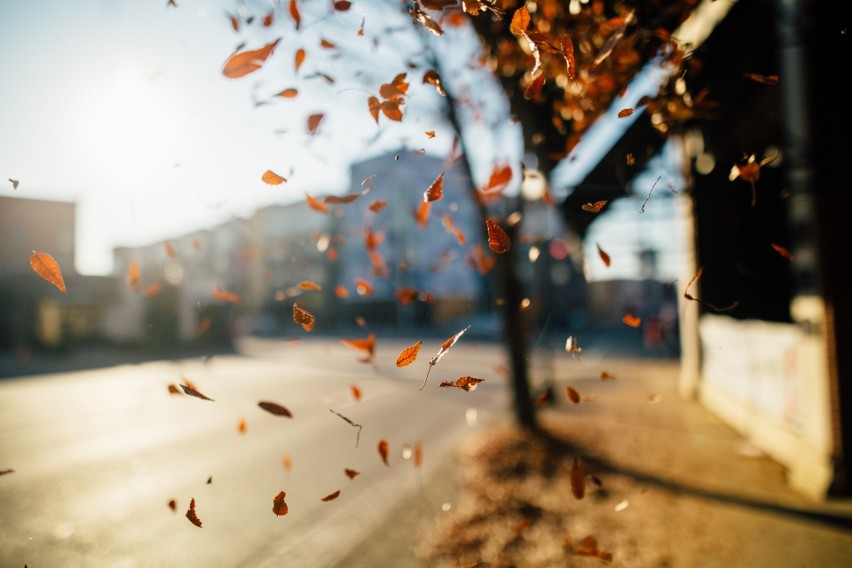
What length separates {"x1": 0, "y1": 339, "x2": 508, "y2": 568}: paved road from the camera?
168 inches

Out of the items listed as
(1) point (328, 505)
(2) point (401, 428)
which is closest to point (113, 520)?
(1) point (328, 505)

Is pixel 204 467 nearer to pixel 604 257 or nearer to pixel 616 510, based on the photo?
pixel 616 510

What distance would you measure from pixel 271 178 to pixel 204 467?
5.85m

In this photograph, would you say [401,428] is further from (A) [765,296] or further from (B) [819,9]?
(B) [819,9]

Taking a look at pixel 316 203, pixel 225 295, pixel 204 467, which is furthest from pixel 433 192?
pixel 204 467

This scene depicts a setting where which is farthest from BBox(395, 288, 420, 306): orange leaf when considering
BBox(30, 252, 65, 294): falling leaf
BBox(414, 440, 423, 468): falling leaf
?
BBox(414, 440, 423, 468): falling leaf

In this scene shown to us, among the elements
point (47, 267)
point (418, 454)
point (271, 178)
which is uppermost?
point (271, 178)

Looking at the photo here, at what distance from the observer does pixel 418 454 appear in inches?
273

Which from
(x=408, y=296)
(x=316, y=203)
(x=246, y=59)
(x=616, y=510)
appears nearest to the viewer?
(x=246, y=59)

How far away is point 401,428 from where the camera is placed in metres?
8.77

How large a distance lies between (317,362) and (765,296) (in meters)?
16.5

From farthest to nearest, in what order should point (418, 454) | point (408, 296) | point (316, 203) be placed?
point (418, 454) < point (408, 296) < point (316, 203)

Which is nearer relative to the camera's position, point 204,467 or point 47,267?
point 47,267

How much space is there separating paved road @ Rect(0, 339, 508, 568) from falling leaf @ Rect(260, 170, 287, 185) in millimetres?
3565
